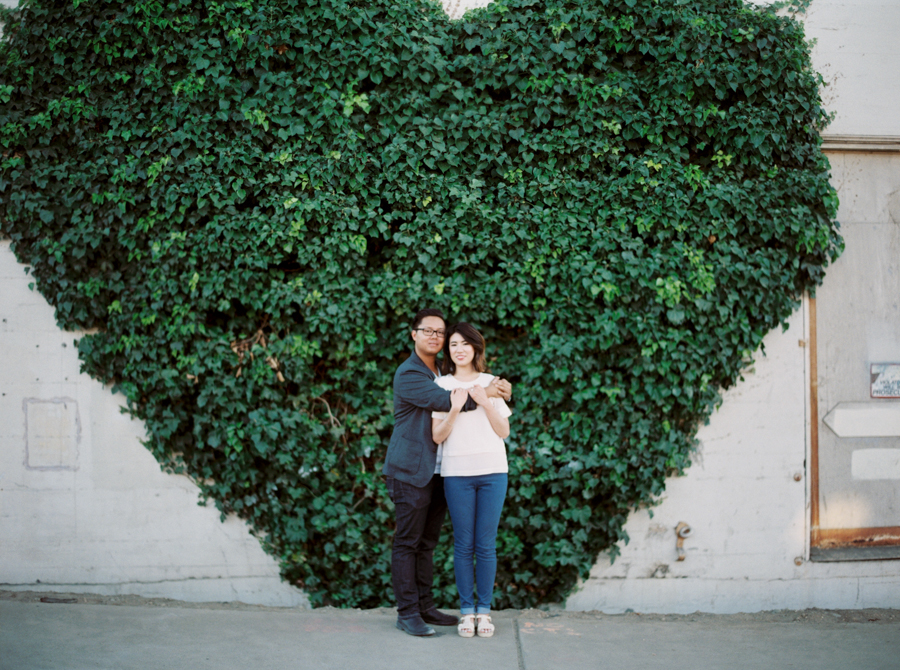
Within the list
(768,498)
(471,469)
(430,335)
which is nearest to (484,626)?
(471,469)

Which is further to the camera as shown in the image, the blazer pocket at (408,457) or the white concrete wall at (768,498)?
the white concrete wall at (768,498)

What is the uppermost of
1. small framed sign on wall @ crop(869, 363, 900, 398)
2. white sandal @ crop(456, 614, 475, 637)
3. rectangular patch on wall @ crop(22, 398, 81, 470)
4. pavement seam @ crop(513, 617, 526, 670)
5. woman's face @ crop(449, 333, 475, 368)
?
woman's face @ crop(449, 333, 475, 368)

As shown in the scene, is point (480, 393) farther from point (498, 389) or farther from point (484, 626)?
point (484, 626)

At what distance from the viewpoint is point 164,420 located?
4.55 meters

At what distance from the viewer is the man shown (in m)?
3.52

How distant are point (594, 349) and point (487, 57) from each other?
226cm

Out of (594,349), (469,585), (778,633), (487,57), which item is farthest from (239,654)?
(487,57)

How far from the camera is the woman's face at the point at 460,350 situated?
3555 millimetres

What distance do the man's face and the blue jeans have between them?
29.2 inches

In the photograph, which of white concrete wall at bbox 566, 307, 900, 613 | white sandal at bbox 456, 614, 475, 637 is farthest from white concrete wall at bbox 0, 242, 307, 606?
white concrete wall at bbox 566, 307, 900, 613

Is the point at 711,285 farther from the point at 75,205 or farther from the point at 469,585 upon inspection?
the point at 75,205

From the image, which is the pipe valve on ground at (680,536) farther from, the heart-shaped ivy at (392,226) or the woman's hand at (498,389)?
the woman's hand at (498,389)

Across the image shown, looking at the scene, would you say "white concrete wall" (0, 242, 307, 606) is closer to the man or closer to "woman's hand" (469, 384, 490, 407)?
the man

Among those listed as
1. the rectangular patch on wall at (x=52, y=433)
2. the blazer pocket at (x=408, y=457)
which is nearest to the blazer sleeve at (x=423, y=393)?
the blazer pocket at (x=408, y=457)
